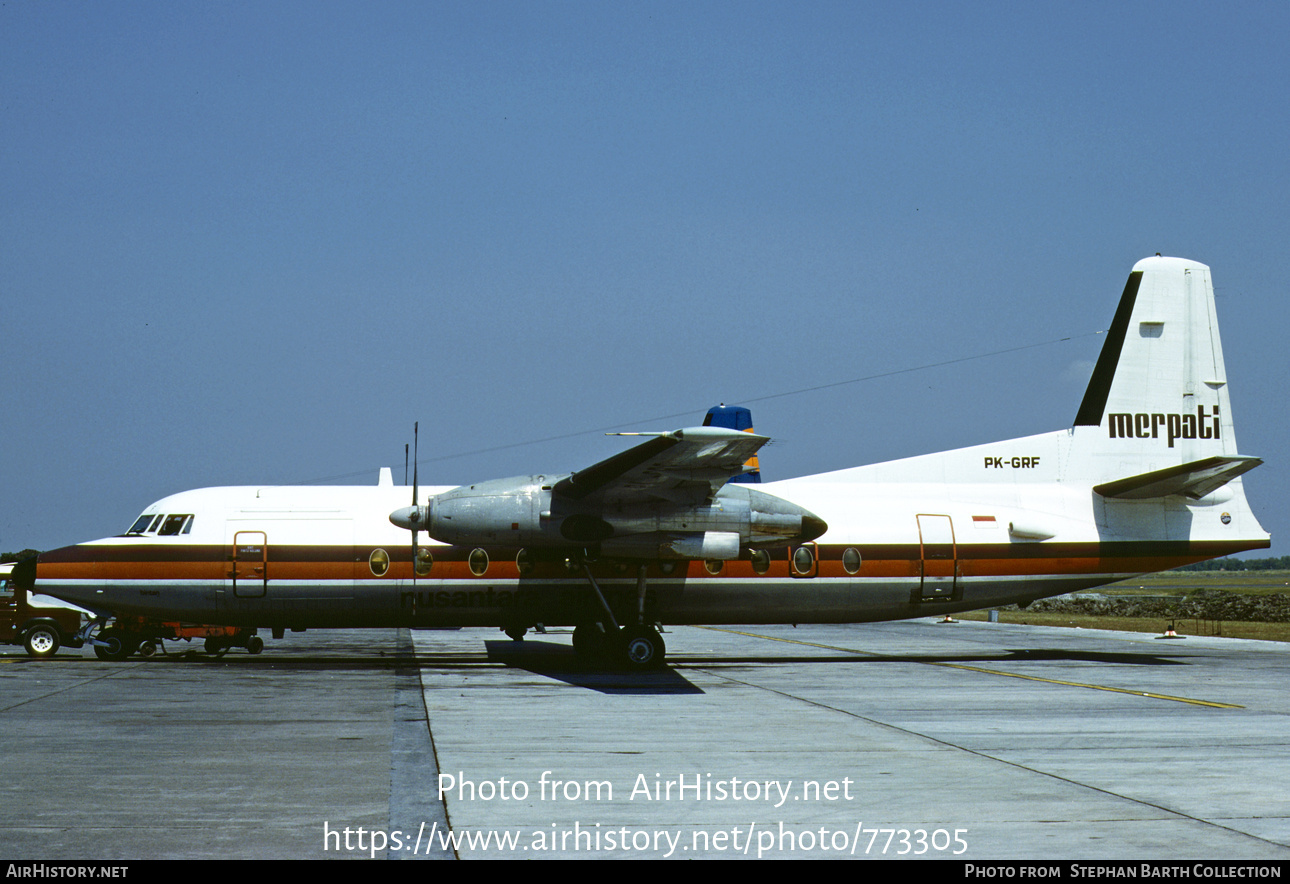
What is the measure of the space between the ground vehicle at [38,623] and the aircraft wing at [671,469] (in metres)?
13.6

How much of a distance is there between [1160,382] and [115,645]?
22599 millimetres

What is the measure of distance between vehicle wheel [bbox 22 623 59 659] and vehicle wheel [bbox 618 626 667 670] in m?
13.7

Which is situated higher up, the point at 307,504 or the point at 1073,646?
the point at 307,504

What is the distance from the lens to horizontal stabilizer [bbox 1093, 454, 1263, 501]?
2080 centimetres

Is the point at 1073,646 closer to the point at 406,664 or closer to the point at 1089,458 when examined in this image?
the point at 1089,458

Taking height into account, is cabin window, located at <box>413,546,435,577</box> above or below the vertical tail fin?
below

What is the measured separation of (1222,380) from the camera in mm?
23703

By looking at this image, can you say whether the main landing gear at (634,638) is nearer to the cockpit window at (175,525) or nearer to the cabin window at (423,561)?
the cabin window at (423,561)

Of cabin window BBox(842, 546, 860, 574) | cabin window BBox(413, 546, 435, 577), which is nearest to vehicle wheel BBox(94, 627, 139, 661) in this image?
cabin window BBox(413, 546, 435, 577)

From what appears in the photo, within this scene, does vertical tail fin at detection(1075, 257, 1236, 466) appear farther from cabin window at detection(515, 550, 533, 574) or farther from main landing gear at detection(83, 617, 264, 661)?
main landing gear at detection(83, 617, 264, 661)

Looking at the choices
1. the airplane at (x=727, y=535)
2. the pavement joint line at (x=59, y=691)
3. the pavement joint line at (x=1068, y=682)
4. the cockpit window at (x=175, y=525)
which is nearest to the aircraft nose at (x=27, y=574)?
the airplane at (x=727, y=535)
